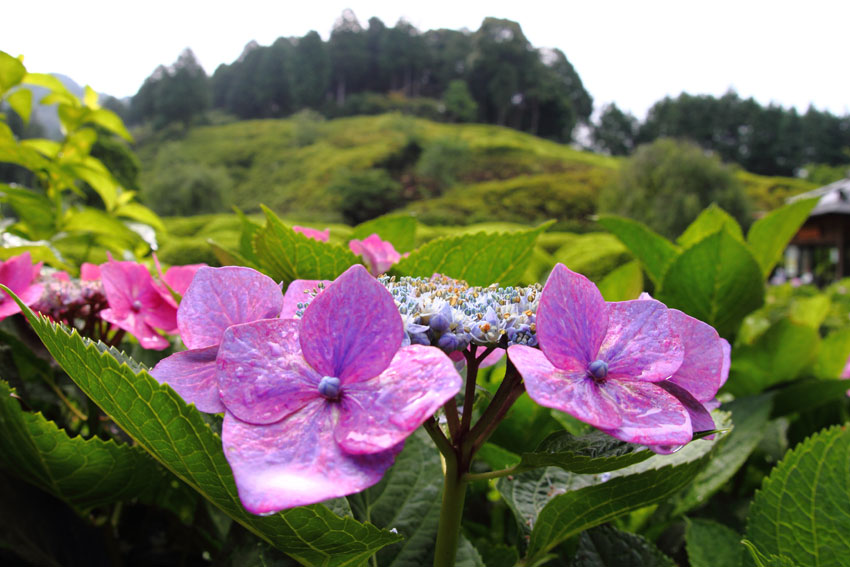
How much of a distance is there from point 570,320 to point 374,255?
318 millimetres

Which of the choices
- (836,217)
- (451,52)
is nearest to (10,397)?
(836,217)

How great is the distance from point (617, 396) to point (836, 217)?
1320 cm

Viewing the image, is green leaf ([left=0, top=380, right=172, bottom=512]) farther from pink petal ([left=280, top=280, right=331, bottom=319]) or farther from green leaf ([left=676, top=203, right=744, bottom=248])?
green leaf ([left=676, top=203, right=744, bottom=248])

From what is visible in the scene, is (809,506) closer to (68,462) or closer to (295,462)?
(295,462)

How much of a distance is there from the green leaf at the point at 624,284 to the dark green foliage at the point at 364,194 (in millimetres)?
20415

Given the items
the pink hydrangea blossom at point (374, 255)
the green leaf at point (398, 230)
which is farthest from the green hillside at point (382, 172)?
the pink hydrangea blossom at point (374, 255)

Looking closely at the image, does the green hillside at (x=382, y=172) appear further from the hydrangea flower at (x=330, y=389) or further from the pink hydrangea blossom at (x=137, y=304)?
the hydrangea flower at (x=330, y=389)

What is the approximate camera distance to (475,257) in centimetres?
52

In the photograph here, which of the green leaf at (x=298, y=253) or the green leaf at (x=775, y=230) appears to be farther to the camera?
the green leaf at (x=775, y=230)

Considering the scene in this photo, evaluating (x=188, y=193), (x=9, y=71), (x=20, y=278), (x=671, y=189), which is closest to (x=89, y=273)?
(x=20, y=278)

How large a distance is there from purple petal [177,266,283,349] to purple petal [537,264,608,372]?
17cm

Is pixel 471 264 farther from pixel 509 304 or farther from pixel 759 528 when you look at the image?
pixel 759 528

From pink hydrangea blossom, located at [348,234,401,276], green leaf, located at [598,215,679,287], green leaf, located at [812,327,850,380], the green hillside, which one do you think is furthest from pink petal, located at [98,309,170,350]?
the green hillside

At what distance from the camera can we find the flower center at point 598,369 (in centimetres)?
28
